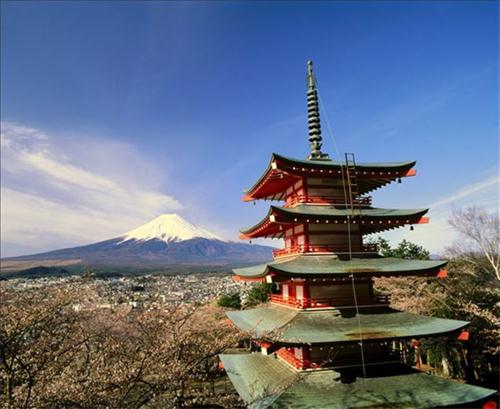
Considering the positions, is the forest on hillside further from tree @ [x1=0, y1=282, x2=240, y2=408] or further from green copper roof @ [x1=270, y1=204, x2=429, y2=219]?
green copper roof @ [x1=270, y1=204, x2=429, y2=219]

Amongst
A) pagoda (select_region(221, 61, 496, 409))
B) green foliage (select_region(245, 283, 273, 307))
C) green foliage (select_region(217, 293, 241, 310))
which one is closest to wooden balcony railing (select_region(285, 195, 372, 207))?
pagoda (select_region(221, 61, 496, 409))

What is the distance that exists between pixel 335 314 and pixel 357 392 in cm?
261

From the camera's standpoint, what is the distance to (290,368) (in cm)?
1303

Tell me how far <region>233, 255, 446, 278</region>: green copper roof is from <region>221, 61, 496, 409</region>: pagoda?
0.04m

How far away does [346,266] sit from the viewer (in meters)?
12.8

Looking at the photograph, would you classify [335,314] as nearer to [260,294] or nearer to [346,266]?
[346,266]

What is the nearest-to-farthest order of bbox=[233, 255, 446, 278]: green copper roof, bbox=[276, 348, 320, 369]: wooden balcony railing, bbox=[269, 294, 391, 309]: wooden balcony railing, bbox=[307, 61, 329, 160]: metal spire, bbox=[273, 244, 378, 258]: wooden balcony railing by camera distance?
bbox=[233, 255, 446, 278]: green copper roof → bbox=[276, 348, 320, 369]: wooden balcony railing → bbox=[269, 294, 391, 309]: wooden balcony railing → bbox=[273, 244, 378, 258]: wooden balcony railing → bbox=[307, 61, 329, 160]: metal spire

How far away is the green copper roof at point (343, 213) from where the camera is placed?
41.4 feet

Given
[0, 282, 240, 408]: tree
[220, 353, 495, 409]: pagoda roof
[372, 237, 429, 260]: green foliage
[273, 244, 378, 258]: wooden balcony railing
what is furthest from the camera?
[372, 237, 429, 260]: green foliage

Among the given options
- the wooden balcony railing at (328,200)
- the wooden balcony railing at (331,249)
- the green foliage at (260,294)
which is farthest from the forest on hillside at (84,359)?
the green foliage at (260,294)

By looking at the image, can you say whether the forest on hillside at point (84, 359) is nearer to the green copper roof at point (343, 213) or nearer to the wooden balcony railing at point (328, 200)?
the green copper roof at point (343, 213)

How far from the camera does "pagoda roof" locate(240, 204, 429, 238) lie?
12680mm

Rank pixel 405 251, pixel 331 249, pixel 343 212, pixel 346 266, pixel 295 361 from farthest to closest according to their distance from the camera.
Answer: pixel 405 251 → pixel 331 249 → pixel 343 212 → pixel 346 266 → pixel 295 361


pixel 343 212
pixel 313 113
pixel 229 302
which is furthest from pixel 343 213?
pixel 229 302
